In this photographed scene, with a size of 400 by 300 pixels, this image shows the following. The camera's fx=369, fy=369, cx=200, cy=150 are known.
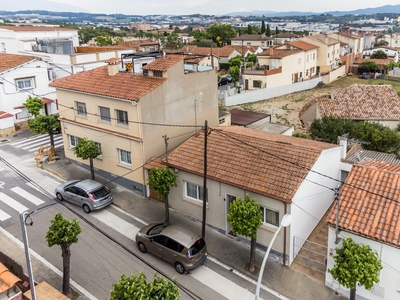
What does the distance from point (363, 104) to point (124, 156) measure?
34599 mm

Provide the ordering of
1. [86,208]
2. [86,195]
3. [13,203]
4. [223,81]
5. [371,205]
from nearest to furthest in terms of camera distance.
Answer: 1. [371,205]
2. [86,195]
3. [86,208]
4. [13,203]
5. [223,81]

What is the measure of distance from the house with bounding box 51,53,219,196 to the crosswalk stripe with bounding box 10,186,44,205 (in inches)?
200

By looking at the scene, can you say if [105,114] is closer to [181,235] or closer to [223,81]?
[181,235]

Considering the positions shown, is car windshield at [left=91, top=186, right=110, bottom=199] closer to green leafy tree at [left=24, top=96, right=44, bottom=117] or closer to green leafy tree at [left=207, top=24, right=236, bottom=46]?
green leafy tree at [left=24, top=96, right=44, bottom=117]

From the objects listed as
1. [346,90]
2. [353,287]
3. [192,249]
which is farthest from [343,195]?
[346,90]

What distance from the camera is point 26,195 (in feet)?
85.1

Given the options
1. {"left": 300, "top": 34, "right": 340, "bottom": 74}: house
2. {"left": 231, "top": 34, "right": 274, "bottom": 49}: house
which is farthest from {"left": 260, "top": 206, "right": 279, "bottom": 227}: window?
{"left": 231, "top": 34, "right": 274, "bottom": 49}: house

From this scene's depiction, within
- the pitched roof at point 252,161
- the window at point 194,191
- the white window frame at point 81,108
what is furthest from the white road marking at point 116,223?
the white window frame at point 81,108

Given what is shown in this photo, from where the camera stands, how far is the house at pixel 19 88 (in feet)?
128

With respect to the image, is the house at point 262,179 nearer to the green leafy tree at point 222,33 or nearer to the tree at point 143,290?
the tree at point 143,290

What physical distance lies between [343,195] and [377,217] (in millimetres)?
1935

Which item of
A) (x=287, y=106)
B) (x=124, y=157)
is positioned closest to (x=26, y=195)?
(x=124, y=157)

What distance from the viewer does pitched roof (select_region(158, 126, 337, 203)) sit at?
19.2 metres

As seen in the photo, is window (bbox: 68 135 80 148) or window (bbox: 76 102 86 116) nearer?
window (bbox: 76 102 86 116)
